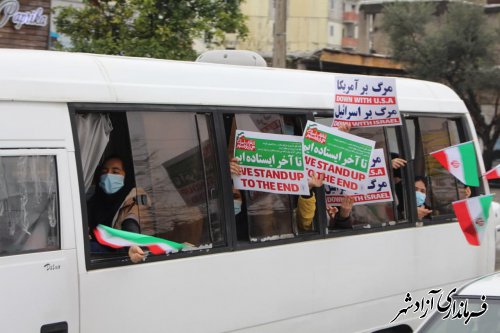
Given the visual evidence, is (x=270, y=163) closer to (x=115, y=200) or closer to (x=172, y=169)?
(x=172, y=169)

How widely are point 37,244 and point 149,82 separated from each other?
3.77ft

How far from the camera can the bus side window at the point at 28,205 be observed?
11.4 ft

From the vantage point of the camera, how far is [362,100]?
5.16m

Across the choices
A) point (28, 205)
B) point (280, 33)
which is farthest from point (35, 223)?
point (280, 33)

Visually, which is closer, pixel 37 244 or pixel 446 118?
pixel 37 244

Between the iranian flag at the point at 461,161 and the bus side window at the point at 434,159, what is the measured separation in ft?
0.79

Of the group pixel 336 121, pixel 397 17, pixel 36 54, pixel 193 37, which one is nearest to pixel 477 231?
pixel 336 121

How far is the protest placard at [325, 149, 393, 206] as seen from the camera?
205 inches

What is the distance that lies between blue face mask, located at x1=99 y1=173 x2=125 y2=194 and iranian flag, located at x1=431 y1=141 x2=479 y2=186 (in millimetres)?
2673

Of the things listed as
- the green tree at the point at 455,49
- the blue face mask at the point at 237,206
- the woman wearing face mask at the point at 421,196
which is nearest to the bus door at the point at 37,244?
the blue face mask at the point at 237,206

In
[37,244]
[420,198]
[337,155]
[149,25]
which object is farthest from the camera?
[149,25]

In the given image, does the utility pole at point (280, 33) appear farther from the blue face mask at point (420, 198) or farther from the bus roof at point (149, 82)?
the bus roof at point (149, 82)

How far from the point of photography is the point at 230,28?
1159cm

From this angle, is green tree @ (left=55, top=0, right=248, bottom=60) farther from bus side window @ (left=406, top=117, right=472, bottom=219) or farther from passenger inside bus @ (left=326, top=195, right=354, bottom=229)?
passenger inside bus @ (left=326, top=195, right=354, bottom=229)
